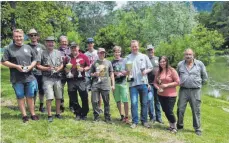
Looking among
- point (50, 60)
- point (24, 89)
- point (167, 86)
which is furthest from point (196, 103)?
point (24, 89)

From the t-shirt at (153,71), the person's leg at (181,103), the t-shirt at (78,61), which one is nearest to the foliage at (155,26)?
the t-shirt at (153,71)

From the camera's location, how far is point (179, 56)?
31.1m

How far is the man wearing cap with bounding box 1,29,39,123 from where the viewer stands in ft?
24.1

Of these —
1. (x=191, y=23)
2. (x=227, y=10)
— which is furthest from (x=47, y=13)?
(x=227, y=10)

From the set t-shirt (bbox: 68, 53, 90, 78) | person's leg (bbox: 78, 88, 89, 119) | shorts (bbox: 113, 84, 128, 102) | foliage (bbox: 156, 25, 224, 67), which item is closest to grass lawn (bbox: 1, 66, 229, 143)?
person's leg (bbox: 78, 88, 89, 119)

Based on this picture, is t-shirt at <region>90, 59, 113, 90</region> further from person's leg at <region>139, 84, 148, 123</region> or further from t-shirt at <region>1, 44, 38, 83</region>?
t-shirt at <region>1, 44, 38, 83</region>

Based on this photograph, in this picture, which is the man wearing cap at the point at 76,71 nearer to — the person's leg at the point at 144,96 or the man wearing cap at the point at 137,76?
the man wearing cap at the point at 137,76

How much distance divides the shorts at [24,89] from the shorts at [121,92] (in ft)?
7.01

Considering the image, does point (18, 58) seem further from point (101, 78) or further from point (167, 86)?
point (167, 86)

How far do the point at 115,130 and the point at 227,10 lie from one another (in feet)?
278

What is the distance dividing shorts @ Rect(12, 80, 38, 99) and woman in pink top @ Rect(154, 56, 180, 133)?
3.13 meters

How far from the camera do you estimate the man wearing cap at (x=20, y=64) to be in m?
7.34

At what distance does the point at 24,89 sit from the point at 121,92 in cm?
246

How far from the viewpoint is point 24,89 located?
7621 mm
